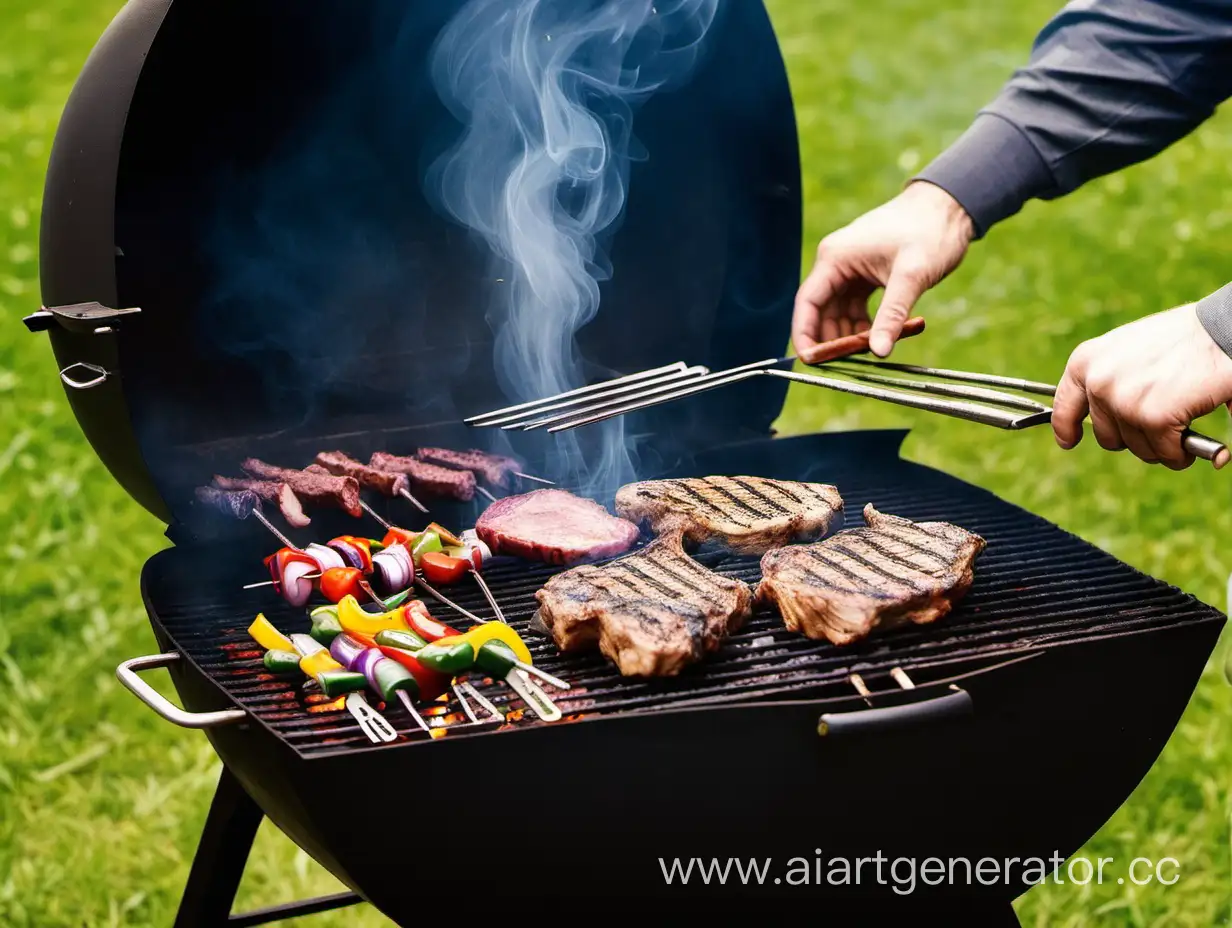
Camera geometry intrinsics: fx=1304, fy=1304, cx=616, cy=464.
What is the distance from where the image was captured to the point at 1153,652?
2.13 meters

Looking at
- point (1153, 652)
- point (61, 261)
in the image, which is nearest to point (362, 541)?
point (61, 261)

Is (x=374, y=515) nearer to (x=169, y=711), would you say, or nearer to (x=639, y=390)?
(x=639, y=390)

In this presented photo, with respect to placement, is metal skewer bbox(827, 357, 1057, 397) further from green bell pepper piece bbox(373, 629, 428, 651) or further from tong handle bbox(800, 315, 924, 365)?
green bell pepper piece bbox(373, 629, 428, 651)

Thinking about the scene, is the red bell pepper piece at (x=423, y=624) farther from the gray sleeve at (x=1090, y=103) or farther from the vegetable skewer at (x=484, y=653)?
the gray sleeve at (x=1090, y=103)

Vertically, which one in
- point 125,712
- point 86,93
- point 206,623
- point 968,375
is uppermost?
point 86,93

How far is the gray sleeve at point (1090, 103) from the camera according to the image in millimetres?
2863

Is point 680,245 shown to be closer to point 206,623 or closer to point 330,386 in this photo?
point 330,386

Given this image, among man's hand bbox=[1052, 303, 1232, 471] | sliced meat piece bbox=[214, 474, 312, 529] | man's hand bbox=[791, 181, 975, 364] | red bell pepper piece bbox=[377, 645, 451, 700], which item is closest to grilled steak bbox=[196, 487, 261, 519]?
sliced meat piece bbox=[214, 474, 312, 529]

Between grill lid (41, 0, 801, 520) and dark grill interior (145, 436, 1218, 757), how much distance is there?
25 cm

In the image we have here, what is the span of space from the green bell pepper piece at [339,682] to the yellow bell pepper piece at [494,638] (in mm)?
146

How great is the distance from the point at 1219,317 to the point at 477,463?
5.31 feet

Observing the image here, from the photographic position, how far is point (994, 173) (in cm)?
298

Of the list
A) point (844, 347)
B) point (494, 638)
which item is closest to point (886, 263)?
point (844, 347)

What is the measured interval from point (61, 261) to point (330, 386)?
0.75 meters
